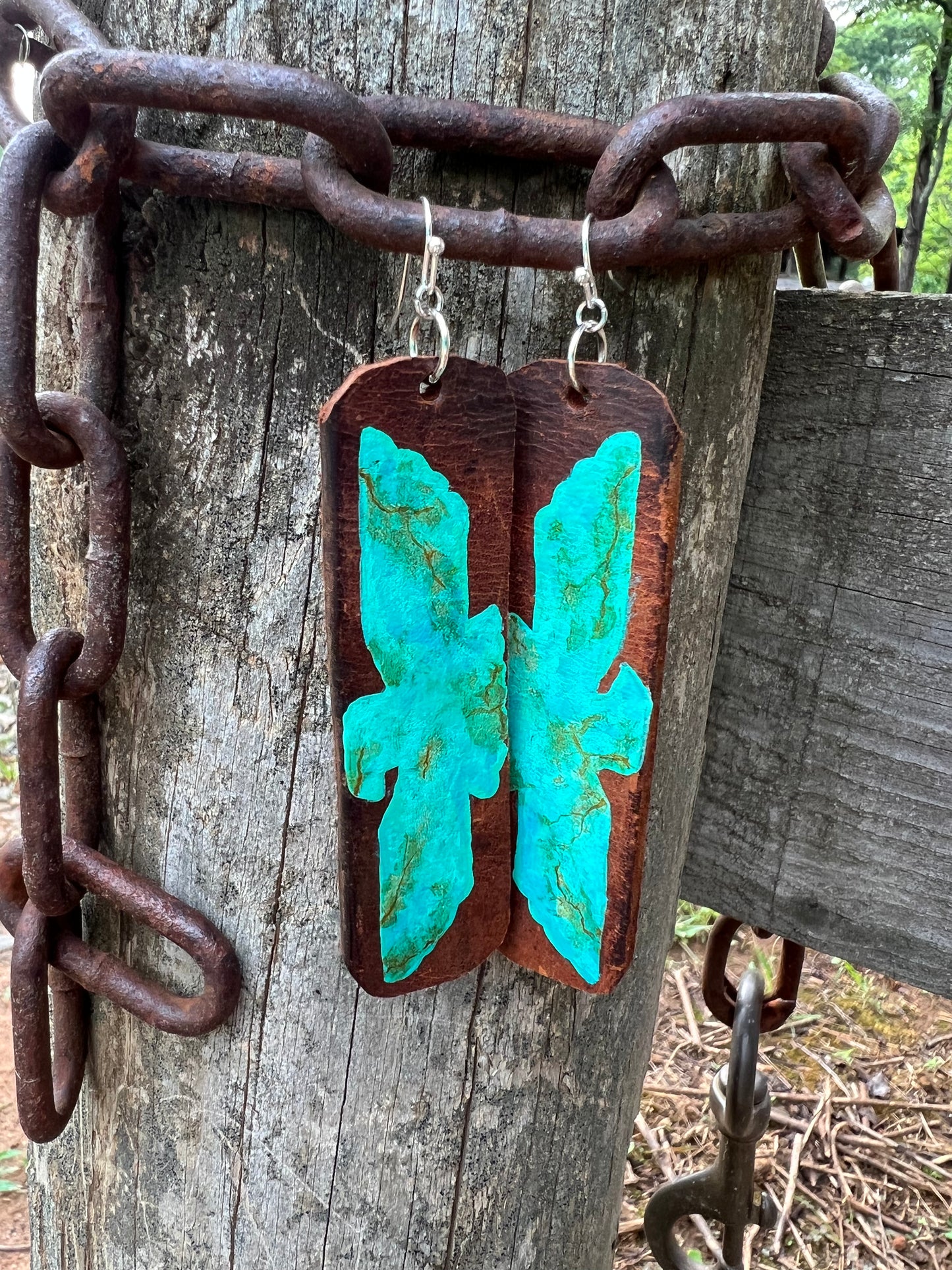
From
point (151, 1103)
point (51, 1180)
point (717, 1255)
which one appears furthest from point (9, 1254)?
point (151, 1103)

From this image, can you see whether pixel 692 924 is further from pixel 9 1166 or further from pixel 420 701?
pixel 420 701

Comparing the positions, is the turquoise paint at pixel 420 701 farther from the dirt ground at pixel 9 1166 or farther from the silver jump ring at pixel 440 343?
the dirt ground at pixel 9 1166

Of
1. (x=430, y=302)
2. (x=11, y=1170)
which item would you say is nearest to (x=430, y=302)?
(x=430, y=302)

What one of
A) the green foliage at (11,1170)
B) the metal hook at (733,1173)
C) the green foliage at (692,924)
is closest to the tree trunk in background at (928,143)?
the green foliage at (692,924)

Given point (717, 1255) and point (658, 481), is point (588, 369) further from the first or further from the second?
point (717, 1255)

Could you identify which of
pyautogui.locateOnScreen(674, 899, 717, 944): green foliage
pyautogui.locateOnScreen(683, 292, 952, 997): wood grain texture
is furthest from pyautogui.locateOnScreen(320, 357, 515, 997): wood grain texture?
pyautogui.locateOnScreen(674, 899, 717, 944): green foliage
